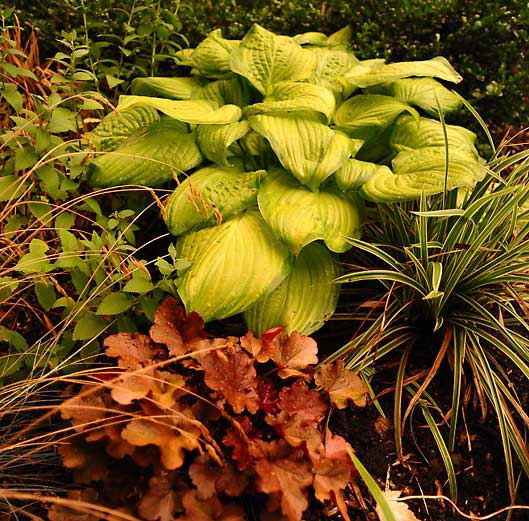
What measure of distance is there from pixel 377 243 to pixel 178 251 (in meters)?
0.67

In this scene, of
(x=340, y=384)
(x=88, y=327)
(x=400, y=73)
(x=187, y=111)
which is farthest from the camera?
(x=400, y=73)

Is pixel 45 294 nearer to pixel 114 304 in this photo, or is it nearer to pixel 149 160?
pixel 114 304

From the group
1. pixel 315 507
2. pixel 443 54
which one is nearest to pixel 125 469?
pixel 315 507

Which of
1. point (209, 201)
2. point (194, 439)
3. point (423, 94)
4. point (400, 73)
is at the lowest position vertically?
point (194, 439)

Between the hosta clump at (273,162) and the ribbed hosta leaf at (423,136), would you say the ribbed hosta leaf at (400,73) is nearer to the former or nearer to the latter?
the hosta clump at (273,162)

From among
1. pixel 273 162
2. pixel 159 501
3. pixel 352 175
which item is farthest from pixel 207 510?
pixel 273 162

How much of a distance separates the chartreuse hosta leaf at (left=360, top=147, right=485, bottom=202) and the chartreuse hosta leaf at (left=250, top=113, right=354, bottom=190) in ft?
0.41

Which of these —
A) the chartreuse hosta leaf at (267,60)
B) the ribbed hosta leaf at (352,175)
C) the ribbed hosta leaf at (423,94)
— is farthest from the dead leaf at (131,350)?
the ribbed hosta leaf at (423,94)

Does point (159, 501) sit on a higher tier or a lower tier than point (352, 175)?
lower

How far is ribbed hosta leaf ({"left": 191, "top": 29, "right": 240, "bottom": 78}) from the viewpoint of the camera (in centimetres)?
207

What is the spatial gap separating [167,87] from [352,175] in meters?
0.78

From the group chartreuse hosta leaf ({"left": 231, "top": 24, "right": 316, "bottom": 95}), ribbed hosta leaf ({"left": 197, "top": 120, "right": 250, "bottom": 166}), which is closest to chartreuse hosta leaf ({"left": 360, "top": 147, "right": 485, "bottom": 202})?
ribbed hosta leaf ({"left": 197, "top": 120, "right": 250, "bottom": 166})

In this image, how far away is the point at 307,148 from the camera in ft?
5.60

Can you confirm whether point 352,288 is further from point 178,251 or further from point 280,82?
point 280,82
